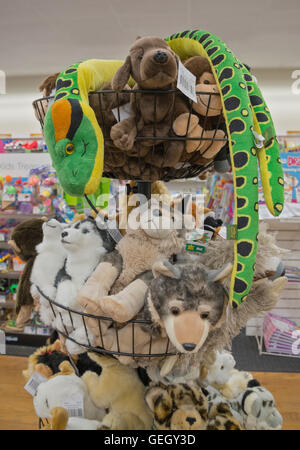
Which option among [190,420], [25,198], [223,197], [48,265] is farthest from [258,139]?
[25,198]

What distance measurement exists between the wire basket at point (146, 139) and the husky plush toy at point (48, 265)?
0.20 m

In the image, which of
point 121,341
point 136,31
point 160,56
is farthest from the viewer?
point 136,31

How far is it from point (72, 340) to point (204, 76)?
0.55m

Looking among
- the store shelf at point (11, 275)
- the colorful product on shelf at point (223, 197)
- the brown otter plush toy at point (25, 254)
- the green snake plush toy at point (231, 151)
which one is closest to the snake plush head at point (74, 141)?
the green snake plush toy at point (231, 151)

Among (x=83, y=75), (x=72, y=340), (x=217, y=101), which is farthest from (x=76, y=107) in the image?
(x=72, y=340)

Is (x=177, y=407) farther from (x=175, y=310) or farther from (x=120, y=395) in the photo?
(x=175, y=310)

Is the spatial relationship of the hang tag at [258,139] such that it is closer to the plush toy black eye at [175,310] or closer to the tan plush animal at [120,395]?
the plush toy black eye at [175,310]

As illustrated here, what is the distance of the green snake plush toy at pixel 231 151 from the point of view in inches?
19.0

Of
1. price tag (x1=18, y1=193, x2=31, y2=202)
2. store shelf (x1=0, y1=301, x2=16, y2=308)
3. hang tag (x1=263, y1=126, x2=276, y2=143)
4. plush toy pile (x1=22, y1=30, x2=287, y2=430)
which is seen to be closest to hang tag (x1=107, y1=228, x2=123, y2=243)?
plush toy pile (x1=22, y1=30, x2=287, y2=430)

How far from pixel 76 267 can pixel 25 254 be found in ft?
0.93

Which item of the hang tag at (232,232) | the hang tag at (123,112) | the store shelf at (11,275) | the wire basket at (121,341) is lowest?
the store shelf at (11,275)

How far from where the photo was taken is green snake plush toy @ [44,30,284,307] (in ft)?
1.58

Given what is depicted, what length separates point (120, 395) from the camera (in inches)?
30.8

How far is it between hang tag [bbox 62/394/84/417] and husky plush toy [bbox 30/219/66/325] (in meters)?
0.19
